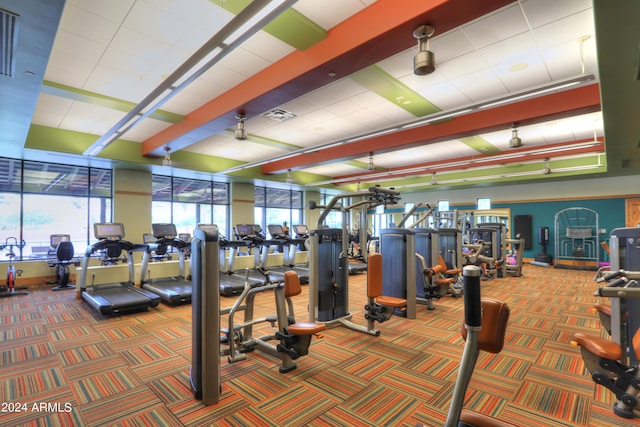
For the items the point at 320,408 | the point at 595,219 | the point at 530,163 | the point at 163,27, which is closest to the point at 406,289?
the point at 320,408

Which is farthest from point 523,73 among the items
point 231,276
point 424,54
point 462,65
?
point 231,276

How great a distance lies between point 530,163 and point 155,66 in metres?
11.2

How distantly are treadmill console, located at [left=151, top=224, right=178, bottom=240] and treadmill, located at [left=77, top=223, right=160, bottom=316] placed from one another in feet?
1.33

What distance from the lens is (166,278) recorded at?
23.2ft

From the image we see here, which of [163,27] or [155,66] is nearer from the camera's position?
[163,27]

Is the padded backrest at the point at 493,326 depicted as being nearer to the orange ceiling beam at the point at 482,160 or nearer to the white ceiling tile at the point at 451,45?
the white ceiling tile at the point at 451,45

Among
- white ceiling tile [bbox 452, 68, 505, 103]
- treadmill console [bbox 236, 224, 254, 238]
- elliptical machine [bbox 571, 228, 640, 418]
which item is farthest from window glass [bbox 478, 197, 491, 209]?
elliptical machine [bbox 571, 228, 640, 418]

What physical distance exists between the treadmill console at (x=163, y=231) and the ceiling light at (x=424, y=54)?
5.78 m

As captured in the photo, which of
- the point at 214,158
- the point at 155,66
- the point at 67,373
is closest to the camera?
the point at 67,373

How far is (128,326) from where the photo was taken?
448cm

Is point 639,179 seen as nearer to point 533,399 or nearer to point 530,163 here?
point 530,163

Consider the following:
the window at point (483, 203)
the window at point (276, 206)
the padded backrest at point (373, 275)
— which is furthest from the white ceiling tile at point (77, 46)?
the window at point (483, 203)

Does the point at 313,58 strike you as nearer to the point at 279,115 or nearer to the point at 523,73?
the point at 279,115

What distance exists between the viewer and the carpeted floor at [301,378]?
2396 millimetres
